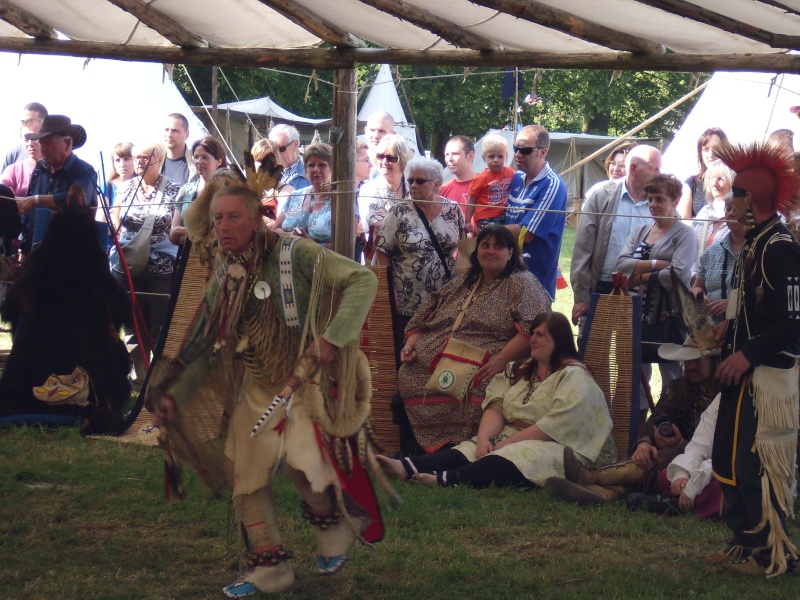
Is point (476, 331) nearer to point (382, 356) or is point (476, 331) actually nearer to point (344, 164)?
point (382, 356)

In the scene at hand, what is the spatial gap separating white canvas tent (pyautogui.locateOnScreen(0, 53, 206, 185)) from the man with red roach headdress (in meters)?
10.5

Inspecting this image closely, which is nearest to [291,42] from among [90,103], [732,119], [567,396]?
[567,396]

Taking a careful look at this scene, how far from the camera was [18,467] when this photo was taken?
539cm

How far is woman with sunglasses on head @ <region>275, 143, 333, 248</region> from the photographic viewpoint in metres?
6.70

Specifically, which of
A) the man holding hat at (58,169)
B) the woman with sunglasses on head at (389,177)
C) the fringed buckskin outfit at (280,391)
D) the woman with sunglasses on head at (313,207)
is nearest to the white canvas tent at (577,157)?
the woman with sunglasses on head at (389,177)

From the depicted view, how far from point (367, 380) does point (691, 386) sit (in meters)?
2.15

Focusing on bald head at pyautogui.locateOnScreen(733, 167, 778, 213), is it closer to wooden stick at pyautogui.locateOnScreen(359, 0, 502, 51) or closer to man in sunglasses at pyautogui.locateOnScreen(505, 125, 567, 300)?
wooden stick at pyautogui.locateOnScreen(359, 0, 502, 51)

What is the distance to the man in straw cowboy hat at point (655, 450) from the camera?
505 cm

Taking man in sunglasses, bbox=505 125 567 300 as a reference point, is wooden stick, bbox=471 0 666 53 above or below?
above

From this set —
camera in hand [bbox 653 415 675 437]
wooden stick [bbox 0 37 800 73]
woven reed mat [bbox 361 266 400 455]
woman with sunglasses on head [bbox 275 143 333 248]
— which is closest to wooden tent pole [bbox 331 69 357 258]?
wooden stick [bbox 0 37 800 73]

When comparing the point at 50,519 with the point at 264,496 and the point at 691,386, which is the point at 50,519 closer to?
the point at 264,496

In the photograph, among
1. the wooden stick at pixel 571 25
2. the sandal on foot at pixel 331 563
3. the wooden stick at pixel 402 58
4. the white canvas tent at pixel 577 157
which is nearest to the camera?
the sandal on foot at pixel 331 563

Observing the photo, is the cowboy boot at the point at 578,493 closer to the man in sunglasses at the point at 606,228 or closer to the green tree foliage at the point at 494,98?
the man in sunglasses at the point at 606,228

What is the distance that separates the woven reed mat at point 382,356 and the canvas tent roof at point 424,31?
136 cm
